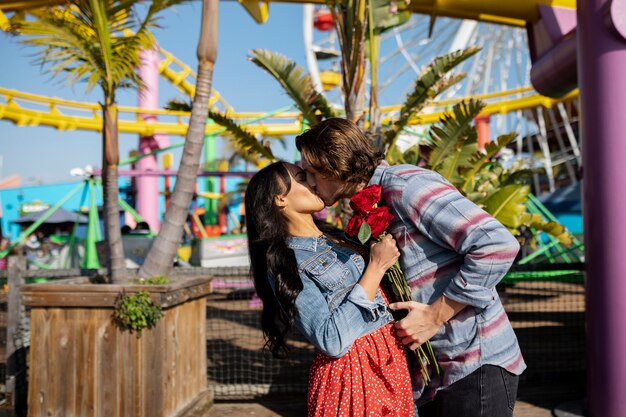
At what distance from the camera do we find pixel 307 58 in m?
24.7

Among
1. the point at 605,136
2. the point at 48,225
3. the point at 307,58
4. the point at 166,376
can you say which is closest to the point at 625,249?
the point at 605,136

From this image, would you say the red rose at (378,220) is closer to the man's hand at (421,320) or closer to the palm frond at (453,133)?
the man's hand at (421,320)

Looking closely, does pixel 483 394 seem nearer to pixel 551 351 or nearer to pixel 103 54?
pixel 103 54

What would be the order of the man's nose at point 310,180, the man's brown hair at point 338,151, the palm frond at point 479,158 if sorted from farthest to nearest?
the palm frond at point 479,158 → the man's nose at point 310,180 → the man's brown hair at point 338,151

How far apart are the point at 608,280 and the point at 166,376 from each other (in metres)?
2.64

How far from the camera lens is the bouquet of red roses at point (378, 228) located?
5.14 feet

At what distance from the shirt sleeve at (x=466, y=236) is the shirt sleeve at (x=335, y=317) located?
22 cm

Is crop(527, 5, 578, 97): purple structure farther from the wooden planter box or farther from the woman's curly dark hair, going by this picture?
the woman's curly dark hair

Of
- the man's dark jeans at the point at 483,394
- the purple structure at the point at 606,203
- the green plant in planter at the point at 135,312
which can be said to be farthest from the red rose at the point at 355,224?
the purple structure at the point at 606,203

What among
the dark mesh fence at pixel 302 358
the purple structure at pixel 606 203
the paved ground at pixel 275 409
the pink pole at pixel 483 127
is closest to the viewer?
the purple structure at pixel 606 203

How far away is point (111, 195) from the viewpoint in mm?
3992

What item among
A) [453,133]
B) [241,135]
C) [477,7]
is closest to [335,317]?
[453,133]

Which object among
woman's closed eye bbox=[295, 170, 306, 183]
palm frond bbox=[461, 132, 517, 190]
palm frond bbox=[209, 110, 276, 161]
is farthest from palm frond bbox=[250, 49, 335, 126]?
woman's closed eye bbox=[295, 170, 306, 183]

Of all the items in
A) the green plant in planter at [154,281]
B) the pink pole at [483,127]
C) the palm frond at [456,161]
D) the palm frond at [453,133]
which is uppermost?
the pink pole at [483,127]
